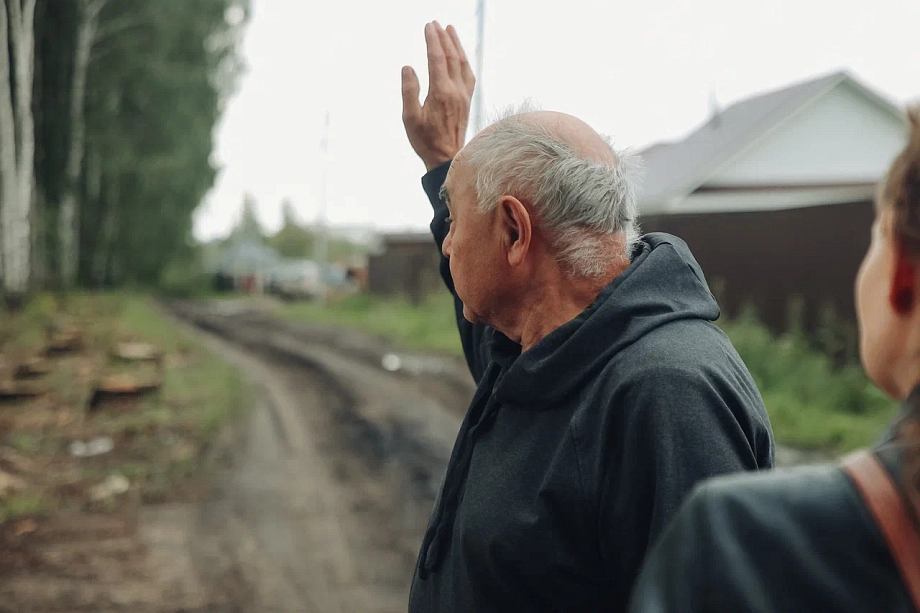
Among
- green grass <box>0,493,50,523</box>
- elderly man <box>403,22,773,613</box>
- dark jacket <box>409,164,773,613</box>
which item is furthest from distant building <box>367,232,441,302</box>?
dark jacket <box>409,164,773,613</box>

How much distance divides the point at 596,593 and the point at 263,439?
587 cm

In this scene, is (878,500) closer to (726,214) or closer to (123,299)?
(726,214)

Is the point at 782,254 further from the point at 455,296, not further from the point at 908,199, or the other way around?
the point at 908,199

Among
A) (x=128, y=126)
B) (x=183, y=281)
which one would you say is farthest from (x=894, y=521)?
(x=183, y=281)

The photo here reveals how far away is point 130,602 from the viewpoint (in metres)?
3.91

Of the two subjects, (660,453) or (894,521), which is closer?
(894,521)

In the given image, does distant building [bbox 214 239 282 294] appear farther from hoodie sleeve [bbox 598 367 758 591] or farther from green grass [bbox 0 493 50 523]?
hoodie sleeve [bbox 598 367 758 591]

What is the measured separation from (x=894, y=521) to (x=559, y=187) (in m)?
0.90

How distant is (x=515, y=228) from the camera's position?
145cm

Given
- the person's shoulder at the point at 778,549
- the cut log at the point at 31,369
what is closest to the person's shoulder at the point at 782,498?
the person's shoulder at the point at 778,549

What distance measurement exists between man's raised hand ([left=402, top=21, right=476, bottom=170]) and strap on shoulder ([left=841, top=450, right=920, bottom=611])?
143 centimetres

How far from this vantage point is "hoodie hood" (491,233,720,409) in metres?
1.33

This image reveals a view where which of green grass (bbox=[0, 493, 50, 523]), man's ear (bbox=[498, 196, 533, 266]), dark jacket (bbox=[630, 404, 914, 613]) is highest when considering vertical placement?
man's ear (bbox=[498, 196, 533, 266])

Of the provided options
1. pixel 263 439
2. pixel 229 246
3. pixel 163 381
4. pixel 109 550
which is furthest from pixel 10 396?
pixel 229 246
